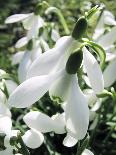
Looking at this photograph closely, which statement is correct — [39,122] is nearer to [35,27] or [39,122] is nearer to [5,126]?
[5,126]

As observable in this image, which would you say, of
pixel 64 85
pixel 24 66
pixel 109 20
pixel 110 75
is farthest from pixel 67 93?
pixel 109 20

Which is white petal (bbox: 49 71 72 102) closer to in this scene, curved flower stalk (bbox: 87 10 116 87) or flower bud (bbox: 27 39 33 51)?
curved flower stalk (bbox: 87 10 116 87)

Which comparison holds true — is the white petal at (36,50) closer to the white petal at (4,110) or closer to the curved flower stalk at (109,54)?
the curved flower stalk at (109,54)

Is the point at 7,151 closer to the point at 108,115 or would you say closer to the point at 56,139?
the point at 56,139

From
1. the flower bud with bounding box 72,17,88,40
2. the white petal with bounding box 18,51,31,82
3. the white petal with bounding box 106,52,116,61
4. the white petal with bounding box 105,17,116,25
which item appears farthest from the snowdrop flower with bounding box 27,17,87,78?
the white petal with bounding box 105,17,116,25

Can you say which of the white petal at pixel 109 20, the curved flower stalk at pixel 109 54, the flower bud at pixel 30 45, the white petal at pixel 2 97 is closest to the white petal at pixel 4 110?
the white petal at pixel 2 97

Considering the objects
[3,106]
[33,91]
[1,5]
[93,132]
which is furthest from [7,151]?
[1,5]
